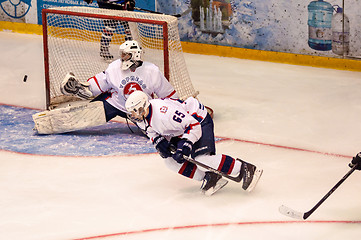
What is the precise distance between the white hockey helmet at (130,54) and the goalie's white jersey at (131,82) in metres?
0.07

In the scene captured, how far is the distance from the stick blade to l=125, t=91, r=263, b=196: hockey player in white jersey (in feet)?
1.23

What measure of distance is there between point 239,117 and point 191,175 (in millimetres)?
2039

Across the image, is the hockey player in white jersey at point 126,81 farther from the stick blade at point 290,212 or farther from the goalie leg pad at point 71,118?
the stick blade at point 290,212

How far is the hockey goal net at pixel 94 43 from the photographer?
266 inches

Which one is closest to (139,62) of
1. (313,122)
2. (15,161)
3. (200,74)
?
(15,161)

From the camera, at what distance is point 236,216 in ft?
15.8

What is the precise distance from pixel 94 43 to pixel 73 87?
1.76m

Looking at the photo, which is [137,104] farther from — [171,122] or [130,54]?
[130,54]

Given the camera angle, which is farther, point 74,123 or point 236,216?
point 74,123

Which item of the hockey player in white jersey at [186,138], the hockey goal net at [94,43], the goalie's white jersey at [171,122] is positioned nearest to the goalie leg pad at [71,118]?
the hockey goal net at [94,43]

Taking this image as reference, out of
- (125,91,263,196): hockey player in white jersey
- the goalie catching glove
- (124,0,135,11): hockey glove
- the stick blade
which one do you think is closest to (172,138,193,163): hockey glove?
(125,91,263,196): hockey player in white jersey

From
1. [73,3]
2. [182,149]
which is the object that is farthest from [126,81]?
[73,3]

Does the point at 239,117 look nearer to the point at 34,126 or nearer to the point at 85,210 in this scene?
the point at 34,126

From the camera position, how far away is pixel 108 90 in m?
6.45
